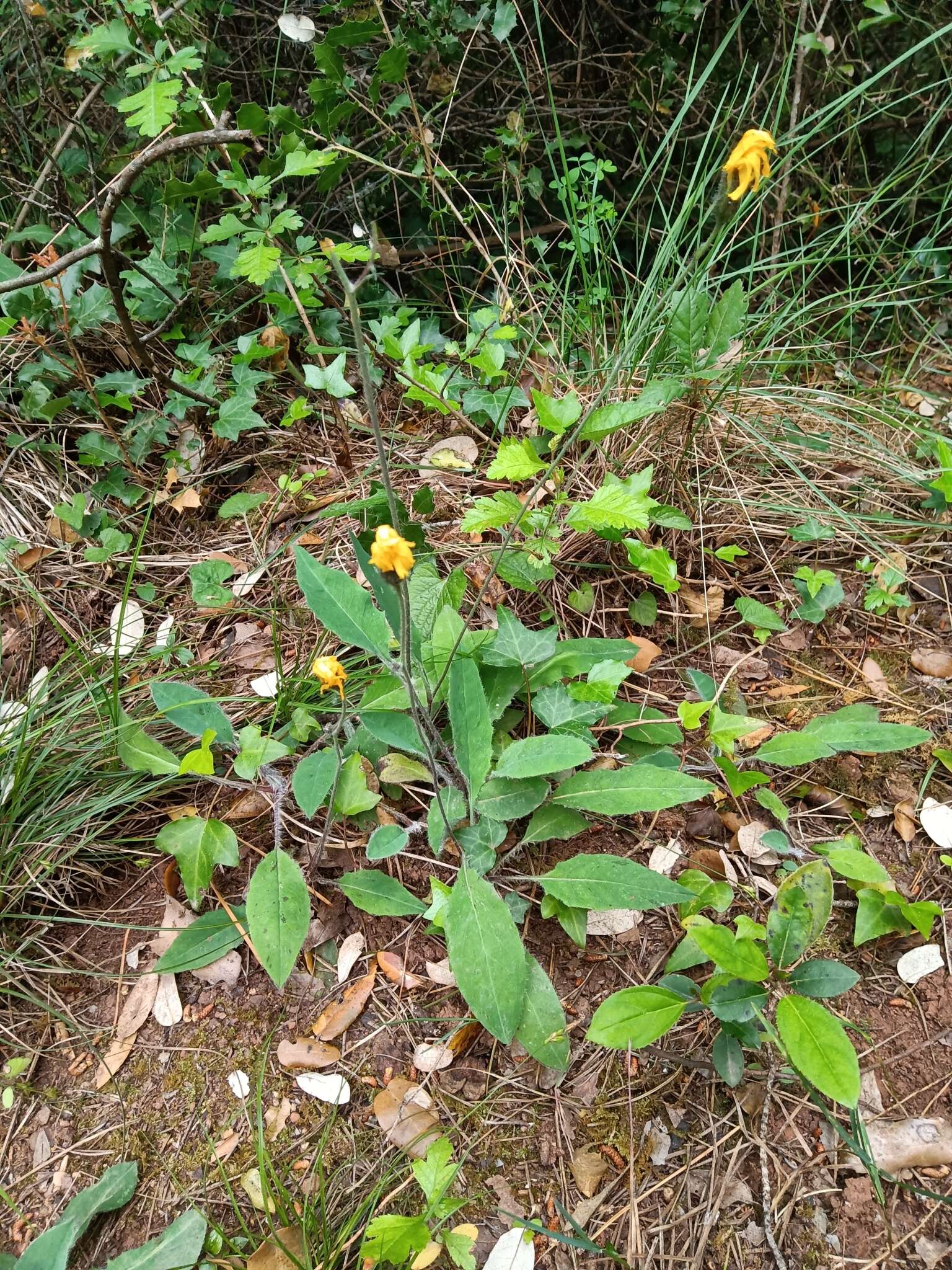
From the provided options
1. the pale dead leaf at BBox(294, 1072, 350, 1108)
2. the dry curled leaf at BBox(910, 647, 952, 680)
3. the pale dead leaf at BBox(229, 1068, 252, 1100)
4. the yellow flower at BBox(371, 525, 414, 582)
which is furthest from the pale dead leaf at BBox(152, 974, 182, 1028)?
the dry curled leaf at BBox(910, 647, 952, 680)

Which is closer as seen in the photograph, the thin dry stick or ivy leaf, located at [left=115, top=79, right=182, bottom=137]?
the thin dry stick

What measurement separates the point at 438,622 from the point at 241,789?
0.51 m

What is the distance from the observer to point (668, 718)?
1.46 meters

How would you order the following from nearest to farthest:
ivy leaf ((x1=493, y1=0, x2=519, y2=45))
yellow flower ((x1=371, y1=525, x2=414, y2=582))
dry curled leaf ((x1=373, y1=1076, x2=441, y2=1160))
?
1. yellow flower ((x1=371, y1=525, x2=414, y2=582))
2. dry curled leaf ((x1=373, y1=1076, x2=441, y2=1160))
3. ivy leaf ((x1=493, y1=0, x2=519, y2=45))

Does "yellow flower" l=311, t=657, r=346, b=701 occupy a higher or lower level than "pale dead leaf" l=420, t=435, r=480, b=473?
higher

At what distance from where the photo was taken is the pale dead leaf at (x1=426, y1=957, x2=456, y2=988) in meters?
1.26

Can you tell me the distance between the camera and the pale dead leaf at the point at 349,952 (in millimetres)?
1281

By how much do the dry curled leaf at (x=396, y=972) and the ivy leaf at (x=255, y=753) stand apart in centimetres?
38

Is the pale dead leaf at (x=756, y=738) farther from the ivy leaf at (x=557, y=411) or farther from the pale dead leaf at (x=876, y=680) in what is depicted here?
the ivy leaf at (x=557, y=411)

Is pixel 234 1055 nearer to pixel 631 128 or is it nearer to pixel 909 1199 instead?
pixel 909 1199

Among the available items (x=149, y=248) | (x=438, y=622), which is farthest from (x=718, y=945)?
(x=149, y=248)

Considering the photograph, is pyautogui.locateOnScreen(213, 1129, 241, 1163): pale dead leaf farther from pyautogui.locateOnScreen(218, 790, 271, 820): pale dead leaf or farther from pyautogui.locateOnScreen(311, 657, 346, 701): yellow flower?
pyautogui.locateOnScreen(311, 657, 346, 701): yellow flower

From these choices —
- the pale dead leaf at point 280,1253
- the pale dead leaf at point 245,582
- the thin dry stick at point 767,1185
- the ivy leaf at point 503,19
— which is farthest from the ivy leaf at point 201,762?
the ivy leaf at point 503,19

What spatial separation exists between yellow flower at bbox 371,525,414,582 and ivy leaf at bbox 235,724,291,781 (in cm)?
57
